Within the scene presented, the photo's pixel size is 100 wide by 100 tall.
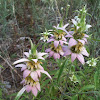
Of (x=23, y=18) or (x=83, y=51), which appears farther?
(x=23, y=18)

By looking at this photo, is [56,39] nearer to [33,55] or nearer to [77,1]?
[33,55]

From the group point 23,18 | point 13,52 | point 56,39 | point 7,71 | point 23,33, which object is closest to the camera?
point 56,39

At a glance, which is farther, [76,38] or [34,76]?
[76,38]

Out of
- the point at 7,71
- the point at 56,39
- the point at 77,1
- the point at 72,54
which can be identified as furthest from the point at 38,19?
the point at 72,54

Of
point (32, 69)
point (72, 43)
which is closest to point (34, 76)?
point (32, 69)

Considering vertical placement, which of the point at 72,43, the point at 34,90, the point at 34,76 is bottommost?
the point at 34,90

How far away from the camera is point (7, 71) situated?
2383 millimetres

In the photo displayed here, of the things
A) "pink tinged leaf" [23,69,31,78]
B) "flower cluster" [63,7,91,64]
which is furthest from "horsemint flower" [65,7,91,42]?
"pink tinged leaf" [23,69,31,78]

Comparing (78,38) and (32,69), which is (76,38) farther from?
(32,69)

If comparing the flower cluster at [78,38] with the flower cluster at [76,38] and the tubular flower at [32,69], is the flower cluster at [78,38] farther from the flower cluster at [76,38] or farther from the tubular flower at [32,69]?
the tubular flower at [32,69]

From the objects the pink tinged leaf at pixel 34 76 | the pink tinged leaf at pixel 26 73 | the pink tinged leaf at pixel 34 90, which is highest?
the pink tinged leaf at pixel 26 73

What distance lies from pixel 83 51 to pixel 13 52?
6.22ft

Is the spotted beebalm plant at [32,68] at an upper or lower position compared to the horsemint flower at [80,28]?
lower

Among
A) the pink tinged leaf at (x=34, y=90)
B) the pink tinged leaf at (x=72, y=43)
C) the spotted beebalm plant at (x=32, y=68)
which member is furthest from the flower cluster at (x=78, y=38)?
the pink tinged leaf at (x=34, y=90)
